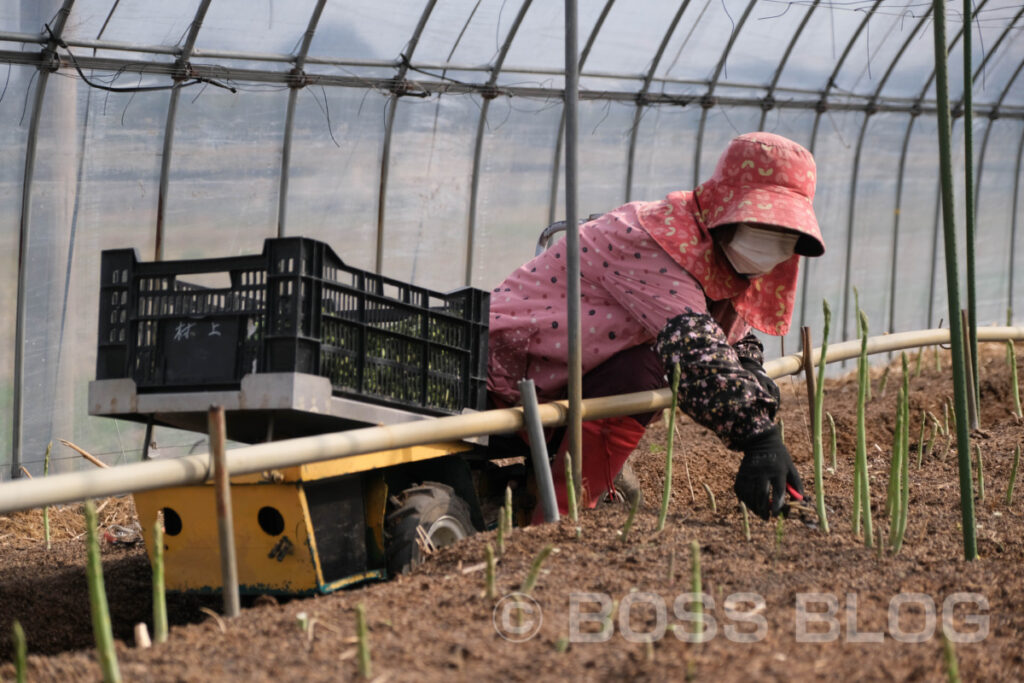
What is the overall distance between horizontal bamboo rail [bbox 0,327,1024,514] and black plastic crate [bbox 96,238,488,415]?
191 millimetres

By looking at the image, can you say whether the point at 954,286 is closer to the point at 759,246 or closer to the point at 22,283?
the point at 759,246

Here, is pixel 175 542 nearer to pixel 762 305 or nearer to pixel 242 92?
pixel 762 305

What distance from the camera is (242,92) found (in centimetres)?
535

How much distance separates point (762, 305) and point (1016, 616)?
4.41 ft

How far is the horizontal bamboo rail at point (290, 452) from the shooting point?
1.63 metres

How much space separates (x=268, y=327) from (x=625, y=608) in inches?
36.7

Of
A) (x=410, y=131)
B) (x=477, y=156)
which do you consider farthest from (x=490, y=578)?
(x=477, y=156)

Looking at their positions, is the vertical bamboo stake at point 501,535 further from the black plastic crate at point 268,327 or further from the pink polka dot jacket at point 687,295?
the pink polka dot jacket at point 687,295

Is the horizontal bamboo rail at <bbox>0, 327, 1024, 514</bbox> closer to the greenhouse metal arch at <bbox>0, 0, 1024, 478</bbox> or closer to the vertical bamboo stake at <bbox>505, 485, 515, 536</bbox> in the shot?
the vertical bamboo stake at <bbox>505, 485, 515, 536</bbox>

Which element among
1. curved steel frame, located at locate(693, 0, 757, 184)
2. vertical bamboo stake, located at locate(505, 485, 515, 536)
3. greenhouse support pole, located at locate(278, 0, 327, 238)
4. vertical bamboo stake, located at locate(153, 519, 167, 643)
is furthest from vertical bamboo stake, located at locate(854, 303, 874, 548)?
curved steel frame, located at locate(693, 0, 757, 184)

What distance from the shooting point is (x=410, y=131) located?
19.7 feet

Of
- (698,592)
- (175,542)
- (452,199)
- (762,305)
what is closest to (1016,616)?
(698,592)

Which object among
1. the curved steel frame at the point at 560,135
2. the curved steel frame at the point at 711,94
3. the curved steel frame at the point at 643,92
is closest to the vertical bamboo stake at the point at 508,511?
the curved steel frame at the point at 560,135

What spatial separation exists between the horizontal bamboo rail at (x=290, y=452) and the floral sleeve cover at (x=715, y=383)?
17cm
